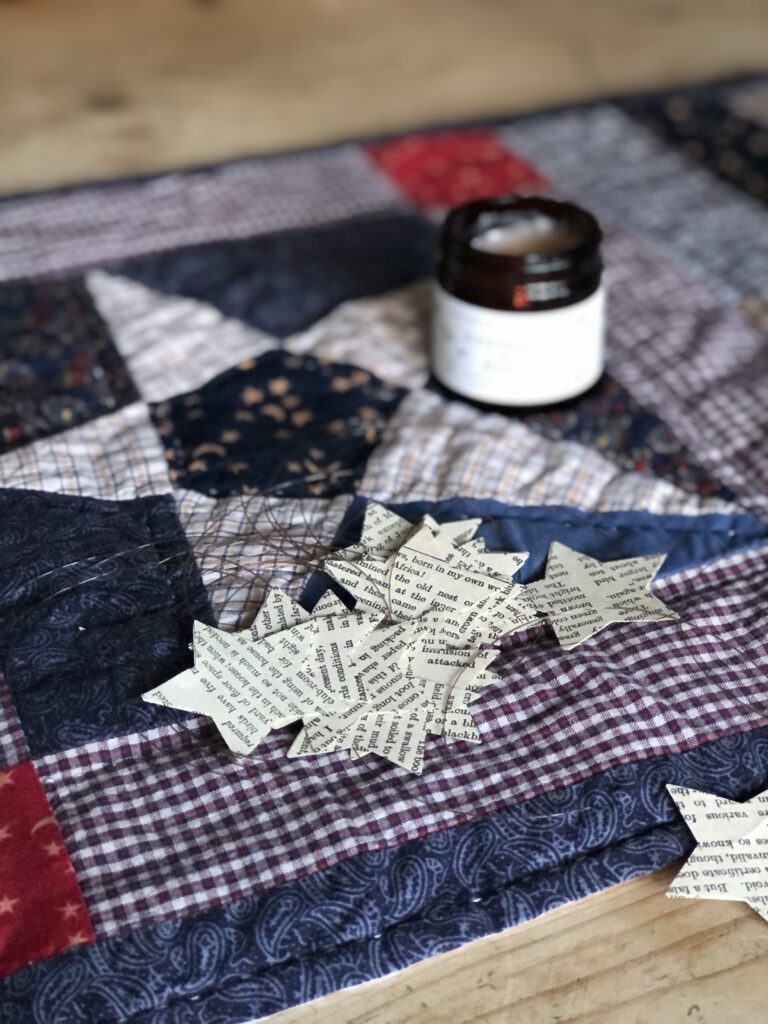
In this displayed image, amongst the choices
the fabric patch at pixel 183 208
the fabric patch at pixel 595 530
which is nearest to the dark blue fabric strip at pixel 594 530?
the fabric patch at pixel 595 530

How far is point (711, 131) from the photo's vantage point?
128 cm

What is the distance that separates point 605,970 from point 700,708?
158 mm

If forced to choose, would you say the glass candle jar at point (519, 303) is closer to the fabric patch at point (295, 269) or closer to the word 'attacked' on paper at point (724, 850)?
the fabric patch at point (295, 269)

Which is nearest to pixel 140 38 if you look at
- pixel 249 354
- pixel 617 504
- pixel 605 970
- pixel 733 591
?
pixel 249 354

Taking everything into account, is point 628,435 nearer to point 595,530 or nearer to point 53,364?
point 595,530

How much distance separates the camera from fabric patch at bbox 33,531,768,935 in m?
0.57

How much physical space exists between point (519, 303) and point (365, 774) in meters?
0.36

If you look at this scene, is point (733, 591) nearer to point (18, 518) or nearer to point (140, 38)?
point (18, 518)

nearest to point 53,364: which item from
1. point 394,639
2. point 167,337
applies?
point 167,337

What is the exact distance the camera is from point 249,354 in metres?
0.95

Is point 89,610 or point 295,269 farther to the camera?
point 295,269

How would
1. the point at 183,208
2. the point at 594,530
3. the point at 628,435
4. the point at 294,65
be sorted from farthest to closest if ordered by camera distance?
the point at 294,65
the point at 183,208
the point at 628,435
the point at 594,530

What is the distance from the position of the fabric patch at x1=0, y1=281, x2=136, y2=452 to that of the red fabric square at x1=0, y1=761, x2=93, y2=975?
306 mm

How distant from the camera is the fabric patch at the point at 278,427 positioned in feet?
2.65
